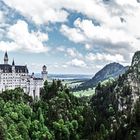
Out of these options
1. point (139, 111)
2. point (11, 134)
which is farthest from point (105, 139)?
point (11, 134)

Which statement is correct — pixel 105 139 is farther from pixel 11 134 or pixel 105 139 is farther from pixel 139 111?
pixel 11 134

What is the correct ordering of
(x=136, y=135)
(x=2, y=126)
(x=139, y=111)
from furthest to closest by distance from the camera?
(x=2, y=126) < (x=139, y=111) < (x=136, y=135)

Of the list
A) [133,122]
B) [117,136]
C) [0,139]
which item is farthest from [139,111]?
[0,139]

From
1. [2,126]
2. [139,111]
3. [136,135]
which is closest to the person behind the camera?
[136,135]

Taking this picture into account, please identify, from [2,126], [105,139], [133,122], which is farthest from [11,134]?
[133,122]

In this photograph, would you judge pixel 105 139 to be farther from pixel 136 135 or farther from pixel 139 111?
pixel 136 135

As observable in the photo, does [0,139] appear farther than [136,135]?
Yes

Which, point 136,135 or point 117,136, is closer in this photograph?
point 136,135

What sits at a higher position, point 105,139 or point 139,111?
point 139,111

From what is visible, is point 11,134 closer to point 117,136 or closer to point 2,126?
point 2,126

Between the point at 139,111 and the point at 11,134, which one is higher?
the point at 139,111
